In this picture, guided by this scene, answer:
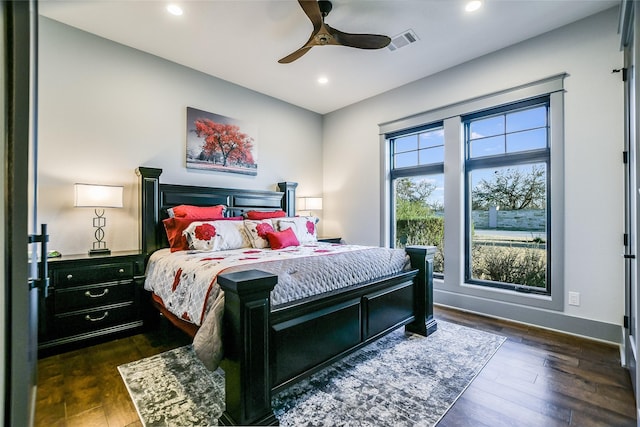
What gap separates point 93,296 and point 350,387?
2.42 meters

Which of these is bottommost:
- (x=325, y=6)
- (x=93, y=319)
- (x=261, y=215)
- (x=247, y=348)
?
(x=93, y=319)

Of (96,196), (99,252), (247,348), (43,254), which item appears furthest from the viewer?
(99,252)

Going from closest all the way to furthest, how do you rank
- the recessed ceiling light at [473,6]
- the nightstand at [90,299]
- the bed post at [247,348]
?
the bed post at [247,348], the nightstand at [90,299], the recessed ceiling light at [473,6]

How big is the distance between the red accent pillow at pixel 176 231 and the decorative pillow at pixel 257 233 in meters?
0.61

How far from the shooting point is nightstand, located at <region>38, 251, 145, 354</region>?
2414 mm

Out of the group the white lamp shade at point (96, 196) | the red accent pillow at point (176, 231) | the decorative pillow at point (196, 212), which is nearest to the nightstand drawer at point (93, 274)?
the red accent pillow at point (176, 231)

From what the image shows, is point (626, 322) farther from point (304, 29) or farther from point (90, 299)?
point (90, 299)

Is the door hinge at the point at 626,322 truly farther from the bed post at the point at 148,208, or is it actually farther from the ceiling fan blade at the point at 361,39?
the bed post at the point at 148,208

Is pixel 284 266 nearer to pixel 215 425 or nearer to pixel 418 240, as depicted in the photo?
pixel 215 425

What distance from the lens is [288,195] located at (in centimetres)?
459

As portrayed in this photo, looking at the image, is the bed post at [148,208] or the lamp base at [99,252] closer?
the lamp base at [99,252]

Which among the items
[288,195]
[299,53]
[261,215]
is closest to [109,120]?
[261,215]

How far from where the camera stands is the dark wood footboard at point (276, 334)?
1466mm

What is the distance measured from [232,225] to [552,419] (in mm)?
3005
